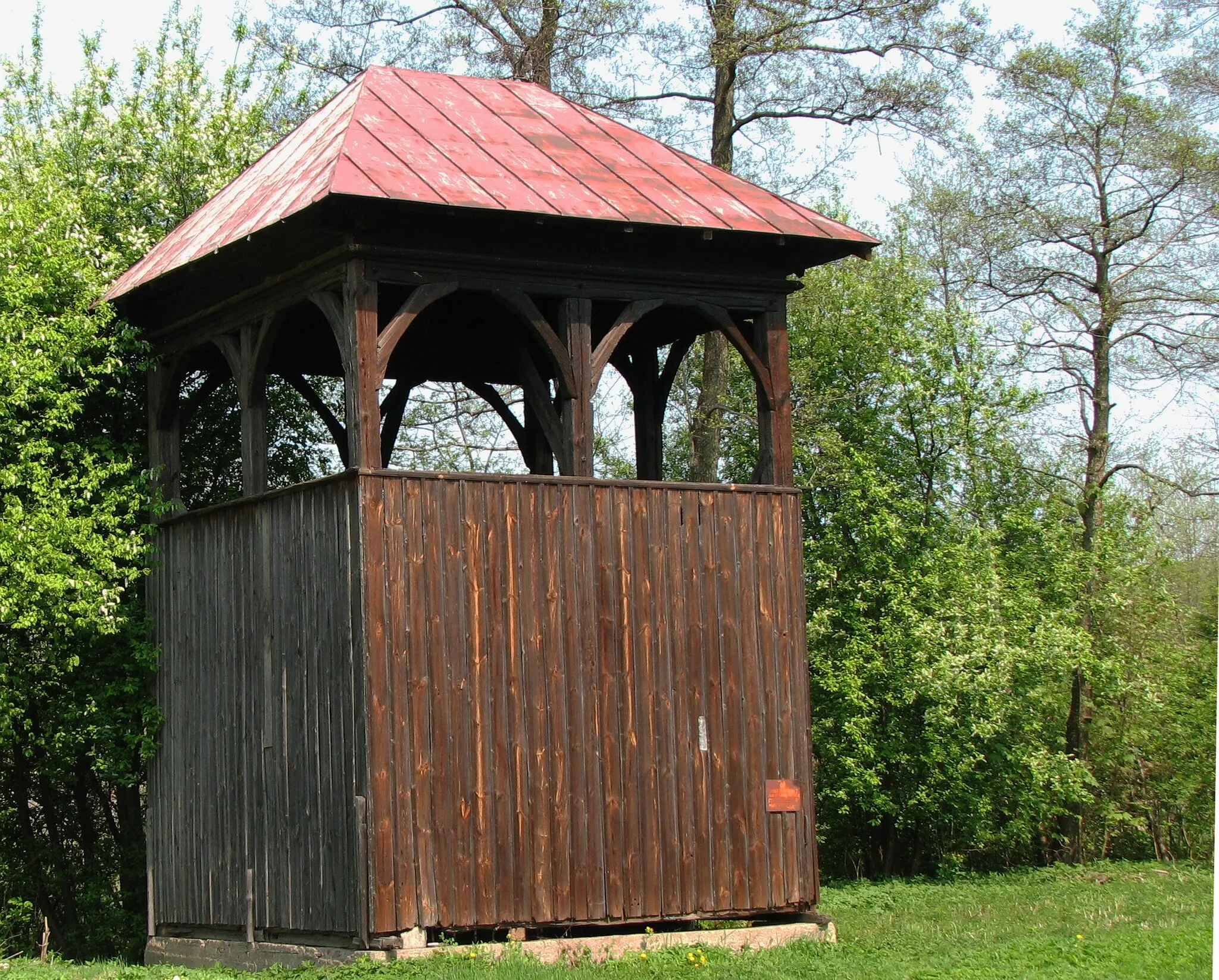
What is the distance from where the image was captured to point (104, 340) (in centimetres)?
1591

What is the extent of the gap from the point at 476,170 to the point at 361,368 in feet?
7.19

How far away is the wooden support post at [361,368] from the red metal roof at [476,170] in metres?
0.80

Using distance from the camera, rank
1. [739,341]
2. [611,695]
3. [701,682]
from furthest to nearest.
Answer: [739,341] → [701,682] → [611,695]

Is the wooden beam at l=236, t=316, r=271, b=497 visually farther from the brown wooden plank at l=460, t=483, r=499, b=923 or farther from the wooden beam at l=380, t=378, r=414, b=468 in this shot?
the wooden beam at l=380, t=378, r=414, b=468

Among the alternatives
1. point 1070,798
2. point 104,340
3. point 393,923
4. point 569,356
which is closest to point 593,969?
point 393,923

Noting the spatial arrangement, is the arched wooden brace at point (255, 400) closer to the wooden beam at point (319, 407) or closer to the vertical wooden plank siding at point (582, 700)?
the vertical wooden plank siding at point (582, 700)

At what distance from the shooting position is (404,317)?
13312mm

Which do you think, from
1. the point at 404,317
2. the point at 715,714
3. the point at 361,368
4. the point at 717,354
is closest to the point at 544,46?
the point at 717,354

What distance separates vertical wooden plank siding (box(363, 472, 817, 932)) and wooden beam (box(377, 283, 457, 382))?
968mm

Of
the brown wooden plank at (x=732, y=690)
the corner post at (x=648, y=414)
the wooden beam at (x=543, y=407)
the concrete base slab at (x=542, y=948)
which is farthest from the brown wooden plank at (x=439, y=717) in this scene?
the corner post at (x=648, y=414)

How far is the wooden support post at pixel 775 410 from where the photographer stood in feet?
48.9

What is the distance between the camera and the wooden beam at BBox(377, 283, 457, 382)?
43.3 feet

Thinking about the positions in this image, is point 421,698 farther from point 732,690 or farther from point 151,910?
point 151,910

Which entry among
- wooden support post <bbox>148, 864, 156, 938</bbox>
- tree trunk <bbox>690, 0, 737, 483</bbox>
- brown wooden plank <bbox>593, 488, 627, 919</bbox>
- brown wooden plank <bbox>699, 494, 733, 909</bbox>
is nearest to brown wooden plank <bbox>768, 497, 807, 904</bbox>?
brown wooden plank <bbox>699, 494, 733, 909</bbox>
